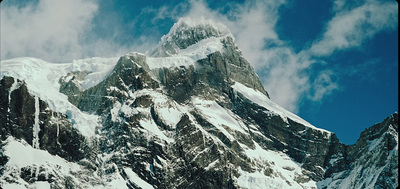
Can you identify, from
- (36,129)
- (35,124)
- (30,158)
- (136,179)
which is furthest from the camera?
(35,124)

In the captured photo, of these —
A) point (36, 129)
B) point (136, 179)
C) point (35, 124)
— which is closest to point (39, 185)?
point (36, 129)

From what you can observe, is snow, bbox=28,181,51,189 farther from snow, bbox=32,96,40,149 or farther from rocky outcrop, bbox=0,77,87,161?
snow, bbox=32,96,40,149

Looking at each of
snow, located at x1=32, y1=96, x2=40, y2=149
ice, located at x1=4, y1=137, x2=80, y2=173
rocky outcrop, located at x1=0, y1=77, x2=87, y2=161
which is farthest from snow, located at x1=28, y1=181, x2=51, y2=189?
snow, located at x1=32, y1=96, x2=40, y2=149

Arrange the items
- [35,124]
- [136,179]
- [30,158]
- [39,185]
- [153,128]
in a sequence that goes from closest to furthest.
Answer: [39,185] < [30,158] < [136,179] < [35,124] < [153,128]

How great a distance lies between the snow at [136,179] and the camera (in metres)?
173

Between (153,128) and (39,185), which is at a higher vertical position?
(153,128)

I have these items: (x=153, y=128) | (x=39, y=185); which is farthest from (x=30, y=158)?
(x=153, y=128)

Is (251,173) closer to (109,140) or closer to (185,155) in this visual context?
(185,155)

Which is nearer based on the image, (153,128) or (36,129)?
(36,129)

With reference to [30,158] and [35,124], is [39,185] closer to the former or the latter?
[30,158]

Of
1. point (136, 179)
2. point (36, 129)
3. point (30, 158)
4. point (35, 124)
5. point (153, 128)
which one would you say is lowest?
point (30, 158)

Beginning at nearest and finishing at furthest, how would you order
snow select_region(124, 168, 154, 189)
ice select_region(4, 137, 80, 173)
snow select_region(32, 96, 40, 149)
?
ice select_region(4, 137, 80, 173) < snow select_region(124, 168, 154, 189) < snow select_region(32, 96, 40, 149)

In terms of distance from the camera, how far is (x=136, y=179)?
17500 centimetres

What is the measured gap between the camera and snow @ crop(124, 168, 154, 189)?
568ft
